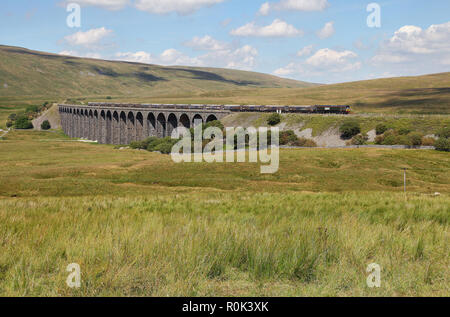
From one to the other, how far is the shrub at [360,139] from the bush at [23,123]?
14688cm

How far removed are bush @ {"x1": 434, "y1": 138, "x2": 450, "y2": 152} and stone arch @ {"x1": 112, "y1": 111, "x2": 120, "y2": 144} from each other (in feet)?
305

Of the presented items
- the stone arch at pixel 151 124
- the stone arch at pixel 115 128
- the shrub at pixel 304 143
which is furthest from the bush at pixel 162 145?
the stone arch at pixel 115 128

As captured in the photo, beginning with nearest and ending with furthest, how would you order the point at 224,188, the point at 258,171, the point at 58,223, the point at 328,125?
the point at 58,223 < the point at 224,188 < the point at 258,171 < the point at 328,125

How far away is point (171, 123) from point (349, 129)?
153 feet

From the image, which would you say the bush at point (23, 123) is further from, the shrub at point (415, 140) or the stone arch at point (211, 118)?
the shrub at point (415, 140)

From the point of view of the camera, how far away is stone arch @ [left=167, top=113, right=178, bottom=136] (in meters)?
100

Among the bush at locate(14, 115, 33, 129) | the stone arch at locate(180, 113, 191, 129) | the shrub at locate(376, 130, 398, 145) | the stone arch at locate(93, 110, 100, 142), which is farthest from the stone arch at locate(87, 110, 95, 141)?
the shrub at locate(376, 130, 398, 145)

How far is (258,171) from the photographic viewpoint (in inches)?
1937

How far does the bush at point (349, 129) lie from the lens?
71.2 meters

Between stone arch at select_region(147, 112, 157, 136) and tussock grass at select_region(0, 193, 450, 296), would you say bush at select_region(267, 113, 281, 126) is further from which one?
tussock grass at select_region(0, 193, 450, 296)

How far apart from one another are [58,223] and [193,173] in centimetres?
3943

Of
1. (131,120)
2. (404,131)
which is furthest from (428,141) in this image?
(131,120)
